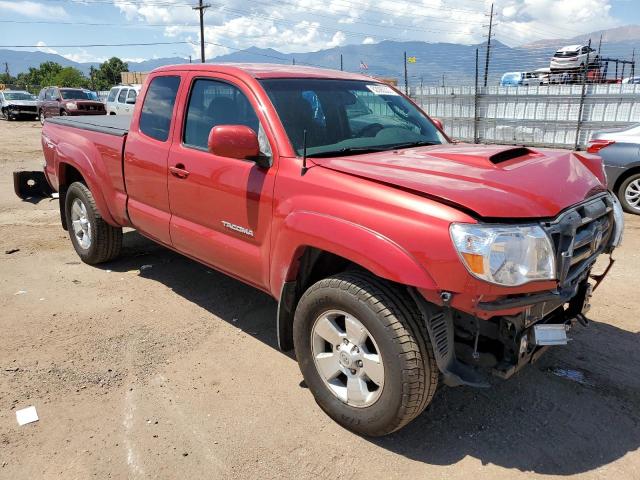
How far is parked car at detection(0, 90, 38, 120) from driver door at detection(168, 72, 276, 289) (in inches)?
1245

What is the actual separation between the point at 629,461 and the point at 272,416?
6.12 ft

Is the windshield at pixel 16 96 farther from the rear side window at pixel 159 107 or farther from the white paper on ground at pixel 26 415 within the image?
the white paper on ground at pixel 26 415

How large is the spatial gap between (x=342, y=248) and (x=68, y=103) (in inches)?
930

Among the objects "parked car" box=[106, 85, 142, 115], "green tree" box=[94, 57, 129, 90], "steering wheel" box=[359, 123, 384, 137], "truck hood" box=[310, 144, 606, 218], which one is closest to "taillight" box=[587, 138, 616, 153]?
"truck hood" box=[310, 144, 606, 218]

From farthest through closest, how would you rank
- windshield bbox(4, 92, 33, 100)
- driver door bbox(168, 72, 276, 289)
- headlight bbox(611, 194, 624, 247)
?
windshield bbox(4, 92, 33, 100), driver door bbox(168, 72, 276, 289), headlight bbox(611, 194, 624, 247)

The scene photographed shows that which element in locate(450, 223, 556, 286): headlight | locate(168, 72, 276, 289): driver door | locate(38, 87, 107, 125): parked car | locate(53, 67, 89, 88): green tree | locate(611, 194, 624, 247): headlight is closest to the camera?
locate(450, 223, 556, 286): headlight

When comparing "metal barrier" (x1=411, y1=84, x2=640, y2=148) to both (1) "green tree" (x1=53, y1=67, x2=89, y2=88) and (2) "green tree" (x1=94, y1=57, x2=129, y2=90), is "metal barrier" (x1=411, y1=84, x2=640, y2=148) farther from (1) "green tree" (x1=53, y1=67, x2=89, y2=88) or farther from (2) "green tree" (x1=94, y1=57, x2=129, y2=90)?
(2) "green tree" (x1=94, y1=57, x2=129, y2=90)

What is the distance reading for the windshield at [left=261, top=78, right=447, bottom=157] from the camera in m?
3.33

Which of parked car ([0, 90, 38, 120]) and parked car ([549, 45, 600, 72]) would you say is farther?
parked car ([0, 90, 38, 120])

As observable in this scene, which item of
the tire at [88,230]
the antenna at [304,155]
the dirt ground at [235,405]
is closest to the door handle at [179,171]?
the antenna at [304,155]

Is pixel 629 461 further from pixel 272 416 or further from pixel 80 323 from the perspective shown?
pixel 80 323

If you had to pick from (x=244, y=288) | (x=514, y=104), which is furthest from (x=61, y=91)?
(x=244, y=288)

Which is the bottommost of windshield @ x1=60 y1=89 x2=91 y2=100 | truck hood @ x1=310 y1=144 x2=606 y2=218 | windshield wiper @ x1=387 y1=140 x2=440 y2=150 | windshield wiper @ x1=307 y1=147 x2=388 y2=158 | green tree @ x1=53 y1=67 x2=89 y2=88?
truck hood @ x1=310 y1=144 x2=606 y2=218

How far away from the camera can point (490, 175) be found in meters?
2.72
